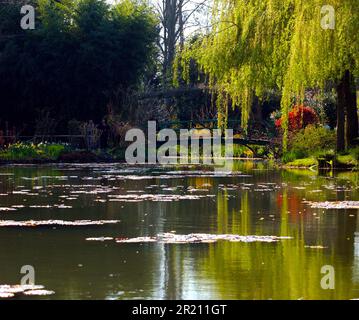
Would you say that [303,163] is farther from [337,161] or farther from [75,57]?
[75,57]

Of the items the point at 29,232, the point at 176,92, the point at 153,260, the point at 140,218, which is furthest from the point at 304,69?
the point at 176,92

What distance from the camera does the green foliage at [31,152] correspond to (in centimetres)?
3700

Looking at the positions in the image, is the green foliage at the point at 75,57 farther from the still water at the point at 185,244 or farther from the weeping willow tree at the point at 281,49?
the still water at the point at 185,244

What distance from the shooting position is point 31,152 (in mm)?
37531

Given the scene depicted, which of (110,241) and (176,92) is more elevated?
(176,92)

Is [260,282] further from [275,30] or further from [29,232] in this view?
[275,30]

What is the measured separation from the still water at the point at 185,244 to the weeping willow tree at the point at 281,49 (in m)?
3.13

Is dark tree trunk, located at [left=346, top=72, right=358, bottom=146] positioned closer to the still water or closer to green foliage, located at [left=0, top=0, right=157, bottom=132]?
the still water

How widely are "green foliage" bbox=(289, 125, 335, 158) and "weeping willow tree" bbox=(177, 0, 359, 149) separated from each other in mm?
2419

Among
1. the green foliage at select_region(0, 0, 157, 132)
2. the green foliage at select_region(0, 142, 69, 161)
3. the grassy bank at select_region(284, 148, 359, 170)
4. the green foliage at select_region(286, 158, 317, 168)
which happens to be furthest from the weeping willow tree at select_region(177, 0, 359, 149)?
the green foliage at select_region(0, 0, 157, 132)

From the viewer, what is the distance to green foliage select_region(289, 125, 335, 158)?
33.3m

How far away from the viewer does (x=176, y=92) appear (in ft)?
171

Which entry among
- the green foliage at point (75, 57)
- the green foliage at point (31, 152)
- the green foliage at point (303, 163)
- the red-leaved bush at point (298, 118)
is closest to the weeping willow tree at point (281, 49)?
the green foliage at point (303, 163)
